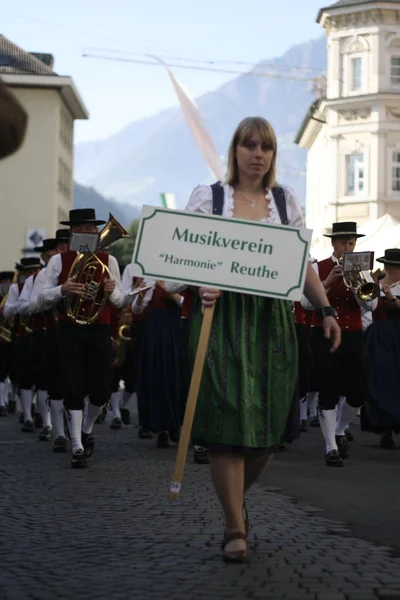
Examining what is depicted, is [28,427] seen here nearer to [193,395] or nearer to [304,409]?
[304,409]

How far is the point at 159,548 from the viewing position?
283 inches

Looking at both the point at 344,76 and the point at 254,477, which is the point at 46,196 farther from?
the point at 254,477

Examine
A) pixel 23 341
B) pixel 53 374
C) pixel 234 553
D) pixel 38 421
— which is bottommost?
pixel 234 553

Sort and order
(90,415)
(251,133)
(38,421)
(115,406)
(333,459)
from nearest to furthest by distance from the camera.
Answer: (251,133) < (333,459) < (90,415) < (38,421) < (115,406)

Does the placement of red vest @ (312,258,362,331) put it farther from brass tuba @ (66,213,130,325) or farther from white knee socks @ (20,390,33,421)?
white knee socks @ (20,390,33,421)

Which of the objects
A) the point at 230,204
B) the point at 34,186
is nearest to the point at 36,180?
the point at 34,186

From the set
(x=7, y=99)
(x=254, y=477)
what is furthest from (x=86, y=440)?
(x=7, y=99)

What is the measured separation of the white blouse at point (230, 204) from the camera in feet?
24.3

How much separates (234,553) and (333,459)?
5.65m

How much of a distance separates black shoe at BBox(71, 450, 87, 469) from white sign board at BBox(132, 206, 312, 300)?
5.18 meters

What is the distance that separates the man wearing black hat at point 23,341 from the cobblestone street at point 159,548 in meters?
6.73

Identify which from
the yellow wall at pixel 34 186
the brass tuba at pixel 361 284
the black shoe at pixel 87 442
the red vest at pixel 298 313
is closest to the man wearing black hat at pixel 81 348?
the black shoe at pixel 87 442

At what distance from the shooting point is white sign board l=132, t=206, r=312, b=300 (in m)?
7.09

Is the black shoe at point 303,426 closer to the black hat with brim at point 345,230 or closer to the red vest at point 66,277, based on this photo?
the black hat with brim at point 345,230
